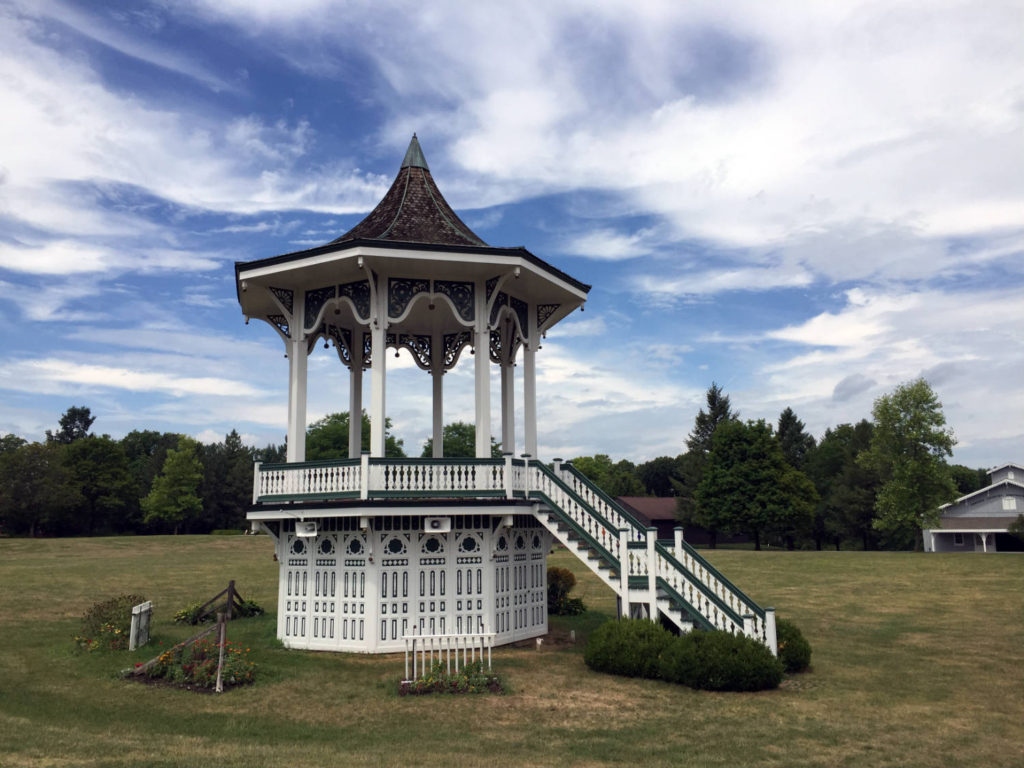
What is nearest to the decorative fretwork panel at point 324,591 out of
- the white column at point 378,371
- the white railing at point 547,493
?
the white railing at point 547,493

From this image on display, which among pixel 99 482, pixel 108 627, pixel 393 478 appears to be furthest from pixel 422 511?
pixel 99 482

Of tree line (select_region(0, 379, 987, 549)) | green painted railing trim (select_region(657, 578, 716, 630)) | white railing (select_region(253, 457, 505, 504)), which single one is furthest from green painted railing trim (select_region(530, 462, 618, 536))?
tree line (select_region(0, 379, 987, 549))

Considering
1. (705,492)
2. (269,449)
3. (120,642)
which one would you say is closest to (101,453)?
(269,449)

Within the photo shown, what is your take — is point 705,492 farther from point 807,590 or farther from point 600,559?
point 600,559

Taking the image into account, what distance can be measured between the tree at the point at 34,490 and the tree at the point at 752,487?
66.1 m

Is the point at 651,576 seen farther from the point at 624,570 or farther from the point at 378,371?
the point at 378,371

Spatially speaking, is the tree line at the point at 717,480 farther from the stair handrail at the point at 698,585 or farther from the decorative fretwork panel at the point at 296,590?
the stair handrail at the point at 698,585

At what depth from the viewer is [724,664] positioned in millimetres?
15117

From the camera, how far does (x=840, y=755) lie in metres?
11.3

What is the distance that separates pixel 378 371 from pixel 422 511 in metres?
3.81

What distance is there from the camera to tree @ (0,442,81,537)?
262 feet

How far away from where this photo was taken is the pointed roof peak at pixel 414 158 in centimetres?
2375

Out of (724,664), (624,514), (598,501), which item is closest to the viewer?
(724,664)

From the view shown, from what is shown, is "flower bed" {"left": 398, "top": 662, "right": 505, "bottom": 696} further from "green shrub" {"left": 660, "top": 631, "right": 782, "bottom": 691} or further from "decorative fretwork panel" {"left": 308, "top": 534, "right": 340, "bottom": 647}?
"decorative fretwork panel" {"left": 308, "top": 534, "right": 340, "bottom": 647}
